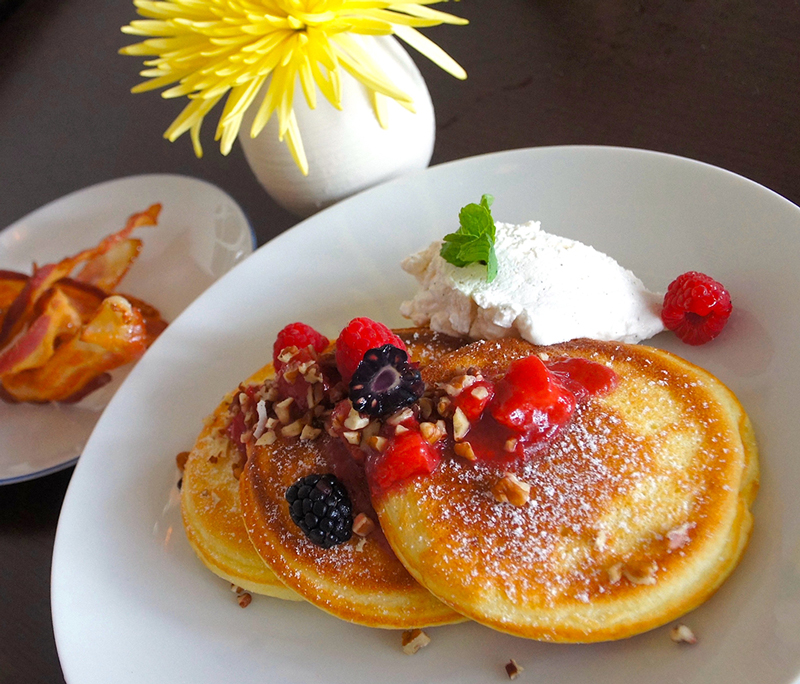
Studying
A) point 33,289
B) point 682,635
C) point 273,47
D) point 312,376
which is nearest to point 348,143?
point 273,47

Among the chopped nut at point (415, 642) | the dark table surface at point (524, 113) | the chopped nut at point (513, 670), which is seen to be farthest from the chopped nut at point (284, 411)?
the dark table surface at point (524, 113)

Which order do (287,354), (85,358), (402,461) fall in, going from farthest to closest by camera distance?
(85,358)
(287,354)
(402,461)

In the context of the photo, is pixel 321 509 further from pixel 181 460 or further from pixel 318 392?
pixel 181 460

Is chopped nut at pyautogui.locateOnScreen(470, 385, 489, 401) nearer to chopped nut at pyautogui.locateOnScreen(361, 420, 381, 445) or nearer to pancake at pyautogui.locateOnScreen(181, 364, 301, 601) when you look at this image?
chopped nut at pyautogui.locateOnScreen(361, 420, 381, 445)

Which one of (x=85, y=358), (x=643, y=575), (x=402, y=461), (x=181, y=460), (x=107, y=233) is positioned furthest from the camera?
(x=107, y=233)

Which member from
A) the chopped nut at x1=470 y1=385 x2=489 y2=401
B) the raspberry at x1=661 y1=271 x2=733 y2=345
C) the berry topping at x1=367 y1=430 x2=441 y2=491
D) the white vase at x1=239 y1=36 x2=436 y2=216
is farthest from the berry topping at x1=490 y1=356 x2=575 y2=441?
the white vase at x1=239 y1=36 x2=436 y2=216

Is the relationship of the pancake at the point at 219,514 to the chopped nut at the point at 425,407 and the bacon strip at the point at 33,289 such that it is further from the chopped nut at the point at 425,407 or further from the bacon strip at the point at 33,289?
the bacon strip at the point at 33,289
